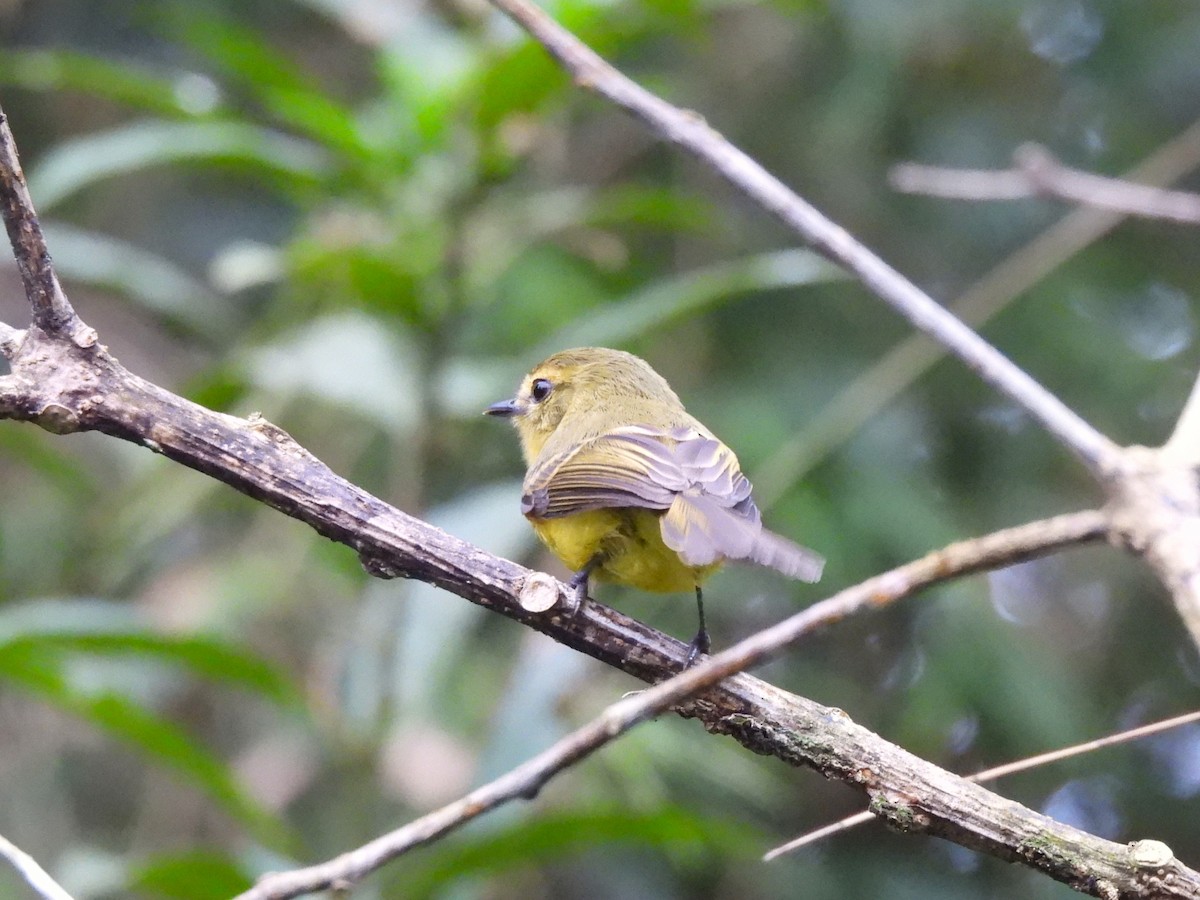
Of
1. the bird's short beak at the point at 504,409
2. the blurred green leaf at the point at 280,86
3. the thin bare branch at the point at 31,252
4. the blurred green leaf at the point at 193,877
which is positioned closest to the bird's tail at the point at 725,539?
the thin bare branch at the point at 31,252

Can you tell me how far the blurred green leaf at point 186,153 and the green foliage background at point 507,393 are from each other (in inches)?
0.5

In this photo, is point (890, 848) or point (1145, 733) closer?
point (1145, 733)

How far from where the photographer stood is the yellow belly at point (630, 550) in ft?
7.83

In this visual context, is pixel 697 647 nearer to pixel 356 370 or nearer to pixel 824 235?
pixel 824 235

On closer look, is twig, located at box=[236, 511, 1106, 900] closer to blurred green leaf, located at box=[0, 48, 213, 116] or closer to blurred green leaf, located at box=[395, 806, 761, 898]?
blurred green leaf, located at box=[395, 806, 761, 898]

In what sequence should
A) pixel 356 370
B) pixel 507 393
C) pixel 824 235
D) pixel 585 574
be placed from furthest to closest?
pixel 507 393 → pixel 356 370 → pixel 585 574 → pixel 824 235

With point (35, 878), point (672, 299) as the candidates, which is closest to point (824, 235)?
point (35, 878)

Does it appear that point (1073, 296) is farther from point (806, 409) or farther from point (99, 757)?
point (99, 757)

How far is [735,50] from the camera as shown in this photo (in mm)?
5375

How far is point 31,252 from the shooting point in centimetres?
148

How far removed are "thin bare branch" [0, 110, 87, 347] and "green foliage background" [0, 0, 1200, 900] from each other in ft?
3.99

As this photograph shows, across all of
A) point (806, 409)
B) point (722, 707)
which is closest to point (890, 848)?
point (806, 409)

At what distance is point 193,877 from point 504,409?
123 cm

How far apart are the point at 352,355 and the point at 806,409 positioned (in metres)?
1.93
